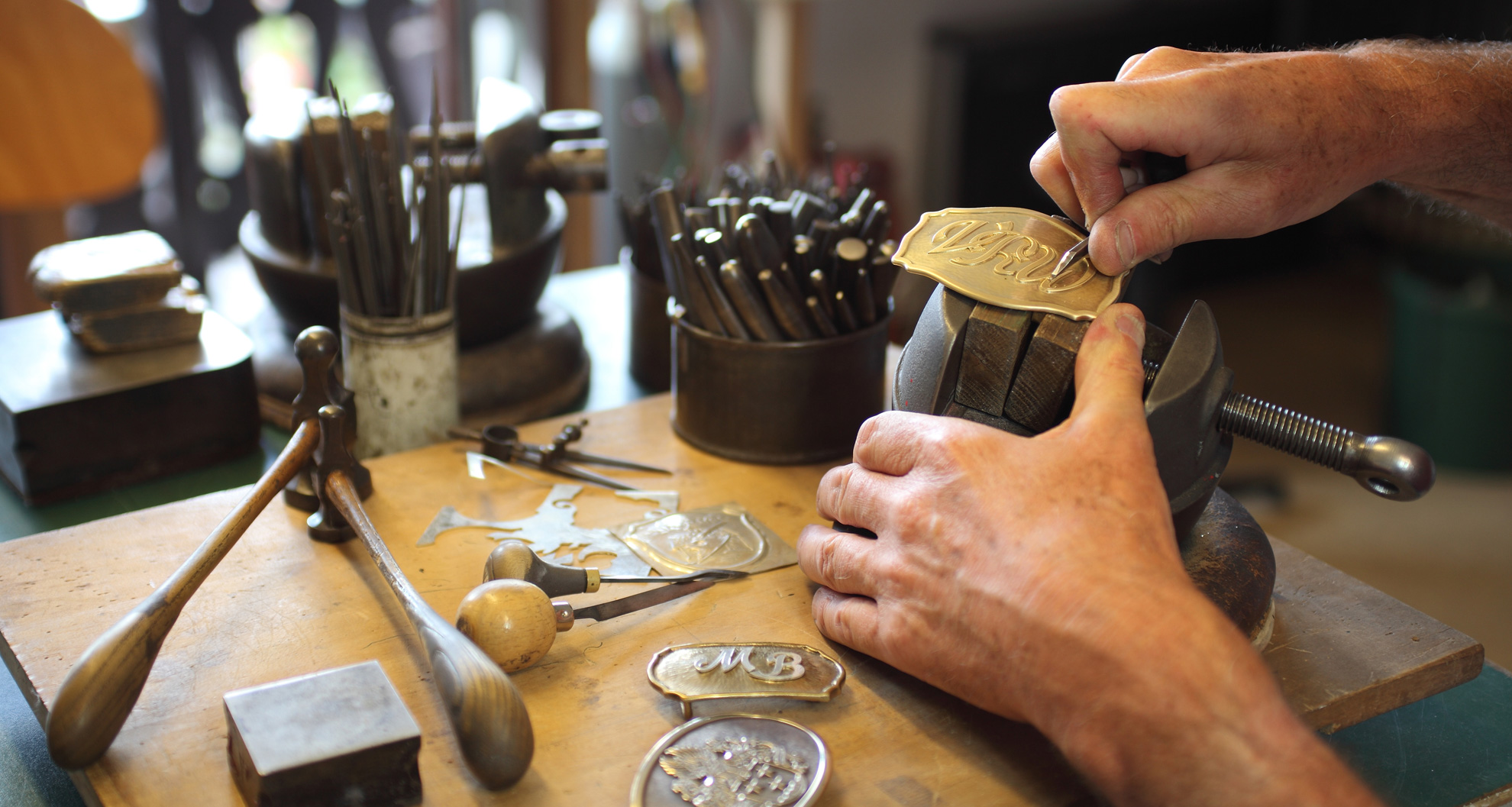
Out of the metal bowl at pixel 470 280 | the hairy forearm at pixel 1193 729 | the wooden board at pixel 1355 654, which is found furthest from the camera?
the metal bowl at pixel 470 280

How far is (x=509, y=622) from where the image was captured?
2.91ft

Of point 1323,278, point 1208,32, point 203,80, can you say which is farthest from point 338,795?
point 1323,278

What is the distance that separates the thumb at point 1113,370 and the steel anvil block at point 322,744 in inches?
22.6

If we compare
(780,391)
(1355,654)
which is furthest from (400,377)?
(1355,654)

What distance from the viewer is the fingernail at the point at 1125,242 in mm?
974

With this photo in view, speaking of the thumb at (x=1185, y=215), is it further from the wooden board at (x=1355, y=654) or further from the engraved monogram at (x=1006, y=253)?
the wooden board at (x=1355, y=654)

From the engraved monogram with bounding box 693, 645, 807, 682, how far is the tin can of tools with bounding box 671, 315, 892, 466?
42 cm

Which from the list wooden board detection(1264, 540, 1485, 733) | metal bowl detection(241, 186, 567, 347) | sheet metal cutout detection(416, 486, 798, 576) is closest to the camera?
wooden board detection(1264, 540, 1485, 733)

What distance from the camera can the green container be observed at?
311 centimetres

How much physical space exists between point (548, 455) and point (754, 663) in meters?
0.49

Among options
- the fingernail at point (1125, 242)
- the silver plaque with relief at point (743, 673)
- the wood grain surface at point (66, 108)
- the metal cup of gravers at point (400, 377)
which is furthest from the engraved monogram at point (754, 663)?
the wood grain surface at point (66, 108)

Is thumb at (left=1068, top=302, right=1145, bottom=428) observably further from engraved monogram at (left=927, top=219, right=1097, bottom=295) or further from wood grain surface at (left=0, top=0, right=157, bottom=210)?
wood grain surface at (left=0, top=0, right=157, bottom=210)

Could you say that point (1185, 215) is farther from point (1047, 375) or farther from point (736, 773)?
point (736, 773)

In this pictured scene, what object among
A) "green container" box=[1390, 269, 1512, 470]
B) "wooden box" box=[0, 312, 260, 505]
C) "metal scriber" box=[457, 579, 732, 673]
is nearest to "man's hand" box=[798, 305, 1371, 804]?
"metal scriber" box=[457, 579, 732, 673]
